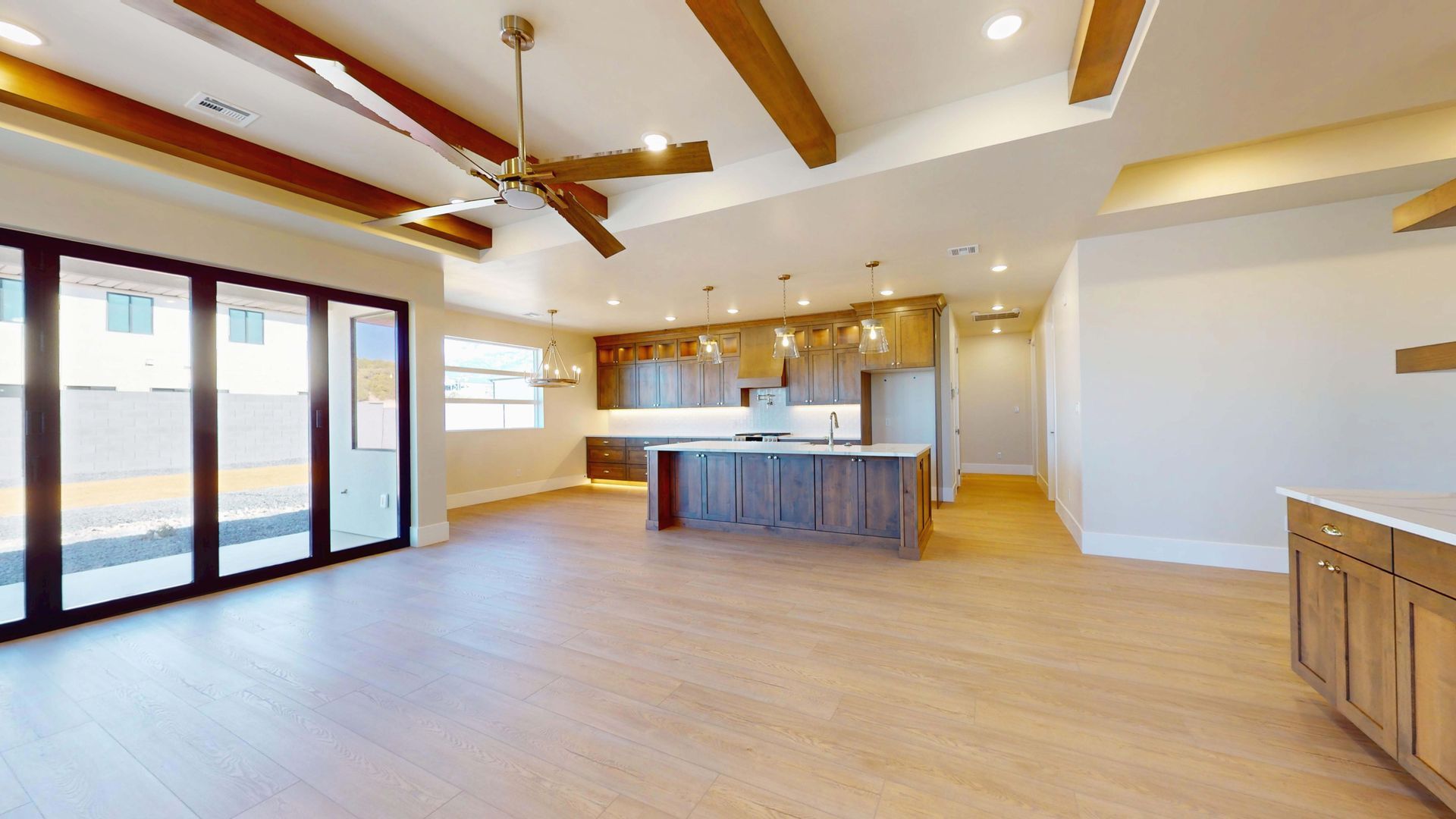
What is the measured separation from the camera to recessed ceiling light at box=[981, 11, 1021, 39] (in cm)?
214

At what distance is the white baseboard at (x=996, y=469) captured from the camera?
902cm

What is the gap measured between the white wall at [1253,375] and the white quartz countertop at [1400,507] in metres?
2.14

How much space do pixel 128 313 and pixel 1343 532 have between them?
647 cm

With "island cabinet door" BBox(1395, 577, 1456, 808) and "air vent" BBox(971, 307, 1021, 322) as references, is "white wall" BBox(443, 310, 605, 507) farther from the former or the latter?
"island cabinet door" BBox(1395, 577, 1456, 808)

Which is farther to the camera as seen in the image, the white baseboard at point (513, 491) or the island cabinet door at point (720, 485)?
the white baseboard at point (513, 491)

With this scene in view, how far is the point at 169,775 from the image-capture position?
176cm

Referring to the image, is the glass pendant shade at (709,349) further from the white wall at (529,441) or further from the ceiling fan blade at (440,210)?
the white wall at (529,441)

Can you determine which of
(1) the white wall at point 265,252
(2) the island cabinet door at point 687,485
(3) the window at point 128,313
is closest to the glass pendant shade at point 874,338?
(2) the island cabinet door at point 687,485

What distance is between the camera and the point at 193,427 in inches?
139

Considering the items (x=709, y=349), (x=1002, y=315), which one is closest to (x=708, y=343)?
(x=709, y=349)

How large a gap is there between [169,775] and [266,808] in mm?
517

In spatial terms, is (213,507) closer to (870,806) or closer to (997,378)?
(870,806)

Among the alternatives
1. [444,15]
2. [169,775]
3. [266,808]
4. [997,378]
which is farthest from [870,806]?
[997,378]

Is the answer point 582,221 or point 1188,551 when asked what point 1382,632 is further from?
point 582,221
